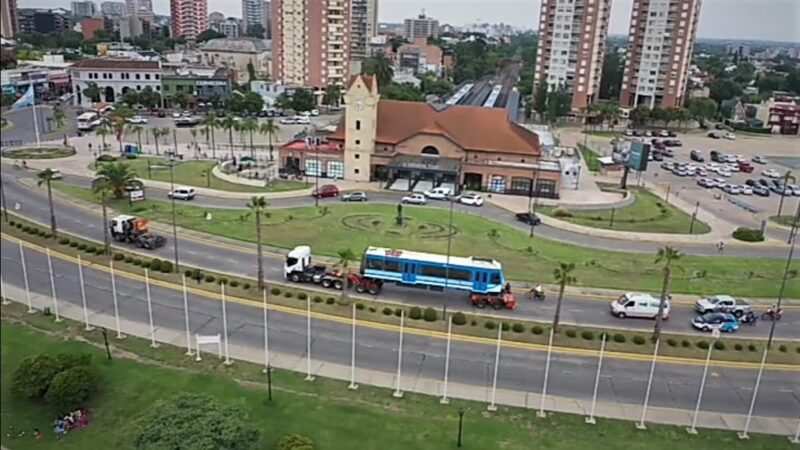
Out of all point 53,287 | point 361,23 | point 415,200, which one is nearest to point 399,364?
point 53,287

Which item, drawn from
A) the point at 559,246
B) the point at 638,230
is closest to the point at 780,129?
the point at 638,230

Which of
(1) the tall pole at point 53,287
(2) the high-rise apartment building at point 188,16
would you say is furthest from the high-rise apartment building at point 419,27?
(1) the tall pole at point 53,287

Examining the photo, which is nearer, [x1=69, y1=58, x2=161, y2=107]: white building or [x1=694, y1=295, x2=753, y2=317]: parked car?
[x1=694, y1=295, x2=753, y2=317]: parked car

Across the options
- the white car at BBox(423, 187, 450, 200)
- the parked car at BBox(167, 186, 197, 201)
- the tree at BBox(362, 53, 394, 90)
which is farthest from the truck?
the tree at BBox(362, 53, 394, 90)

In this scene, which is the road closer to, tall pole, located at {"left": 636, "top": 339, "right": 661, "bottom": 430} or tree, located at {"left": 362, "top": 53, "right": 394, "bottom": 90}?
tall pole, located at {"left": 636, "top": 339, "right": 661, "bottom": 430}

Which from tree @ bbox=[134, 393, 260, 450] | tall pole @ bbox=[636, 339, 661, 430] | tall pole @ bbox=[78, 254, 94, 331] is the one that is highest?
tree @ bbox=[134, 393, 260, 450]

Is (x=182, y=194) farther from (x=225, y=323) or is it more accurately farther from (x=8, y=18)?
(x=8, y=18)

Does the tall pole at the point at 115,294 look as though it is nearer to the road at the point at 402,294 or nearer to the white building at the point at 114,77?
the road at the point at 402,294

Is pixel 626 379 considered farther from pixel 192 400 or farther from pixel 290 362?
pixel 192 400
